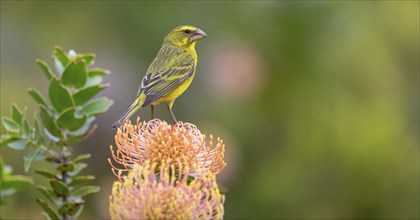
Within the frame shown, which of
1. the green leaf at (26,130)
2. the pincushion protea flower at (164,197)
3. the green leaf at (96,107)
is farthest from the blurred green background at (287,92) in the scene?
the green leaf at (26,130)

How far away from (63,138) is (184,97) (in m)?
4.40

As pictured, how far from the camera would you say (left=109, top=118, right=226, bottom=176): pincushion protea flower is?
8.89 ft

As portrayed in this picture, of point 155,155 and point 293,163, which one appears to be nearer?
point 155,155

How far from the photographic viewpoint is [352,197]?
628 centimetres

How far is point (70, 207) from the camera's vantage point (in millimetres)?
2262

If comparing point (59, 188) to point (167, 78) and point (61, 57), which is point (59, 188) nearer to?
point (61, 57)

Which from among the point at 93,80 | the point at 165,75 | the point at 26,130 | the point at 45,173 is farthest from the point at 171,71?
the point at 45,173

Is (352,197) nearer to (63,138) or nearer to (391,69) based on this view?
(391,69)

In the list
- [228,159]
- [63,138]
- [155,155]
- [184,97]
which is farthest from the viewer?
[184,97]

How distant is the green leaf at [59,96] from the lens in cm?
235

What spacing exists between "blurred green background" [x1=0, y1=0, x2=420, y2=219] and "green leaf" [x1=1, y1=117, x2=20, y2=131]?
335 cm

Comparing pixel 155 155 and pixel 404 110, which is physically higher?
pixel 155 155

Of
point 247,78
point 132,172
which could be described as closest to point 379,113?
point 247,78

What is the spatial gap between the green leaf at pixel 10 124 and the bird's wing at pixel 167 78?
63.1 inches
